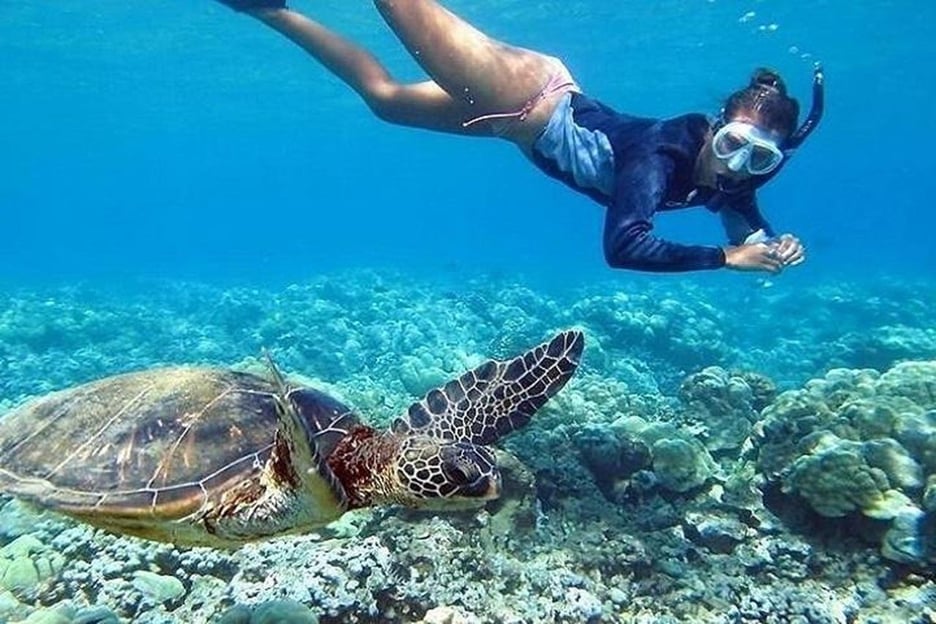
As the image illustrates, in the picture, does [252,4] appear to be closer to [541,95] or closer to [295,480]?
[541,95]

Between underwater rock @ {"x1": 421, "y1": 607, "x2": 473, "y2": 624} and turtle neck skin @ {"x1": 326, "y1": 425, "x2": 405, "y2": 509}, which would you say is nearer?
turtle neck skin @ {"x1": 326, "y1": 425, "x2": 405, "y2": 509}

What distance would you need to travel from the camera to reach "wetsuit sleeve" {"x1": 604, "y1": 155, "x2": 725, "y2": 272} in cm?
472

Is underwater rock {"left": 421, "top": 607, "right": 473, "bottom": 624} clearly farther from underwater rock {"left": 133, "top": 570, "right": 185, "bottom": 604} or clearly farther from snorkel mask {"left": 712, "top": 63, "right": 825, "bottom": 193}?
snorkel mask {"left": 712, "top": 63, "right": 825, "bottom": 193}

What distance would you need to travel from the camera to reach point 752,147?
4.97 metres

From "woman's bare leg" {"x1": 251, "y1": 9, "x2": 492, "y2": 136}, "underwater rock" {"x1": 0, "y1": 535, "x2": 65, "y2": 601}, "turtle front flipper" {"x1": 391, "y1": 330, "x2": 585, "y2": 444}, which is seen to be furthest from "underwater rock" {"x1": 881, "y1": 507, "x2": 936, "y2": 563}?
"underwater rock" {"x1": 0, "y1": 535, "x2": 65, "y2": 601}

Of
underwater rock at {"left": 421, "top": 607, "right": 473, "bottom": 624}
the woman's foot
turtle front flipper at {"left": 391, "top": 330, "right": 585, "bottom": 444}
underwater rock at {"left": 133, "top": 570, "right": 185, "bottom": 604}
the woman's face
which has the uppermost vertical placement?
the woman's foot

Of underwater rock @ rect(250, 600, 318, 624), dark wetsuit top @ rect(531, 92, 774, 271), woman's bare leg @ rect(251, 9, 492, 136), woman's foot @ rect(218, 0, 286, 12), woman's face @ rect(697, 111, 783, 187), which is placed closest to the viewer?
underwater rock @ rect(250, 600, 318, 624)

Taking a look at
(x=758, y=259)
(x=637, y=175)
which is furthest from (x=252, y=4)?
(x=758, y=259)

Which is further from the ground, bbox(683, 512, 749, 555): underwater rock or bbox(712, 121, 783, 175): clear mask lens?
bbox(712, 121, 783, 175): clear mask lens

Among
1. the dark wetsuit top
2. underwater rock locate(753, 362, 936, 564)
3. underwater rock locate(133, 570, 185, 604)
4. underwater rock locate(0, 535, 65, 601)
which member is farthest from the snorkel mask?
underwater rock locate(0, 535, 65, 601)

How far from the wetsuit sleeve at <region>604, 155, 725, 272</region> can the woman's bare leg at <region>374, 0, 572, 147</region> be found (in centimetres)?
172

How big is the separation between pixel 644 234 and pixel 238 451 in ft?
9.61

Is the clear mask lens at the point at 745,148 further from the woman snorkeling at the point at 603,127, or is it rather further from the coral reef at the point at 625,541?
the coral reef at the point at 625,541

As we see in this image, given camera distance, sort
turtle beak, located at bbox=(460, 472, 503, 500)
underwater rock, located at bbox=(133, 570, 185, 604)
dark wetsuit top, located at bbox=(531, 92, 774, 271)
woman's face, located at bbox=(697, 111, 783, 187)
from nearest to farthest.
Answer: turtle beak, located at bbox=(460, 472, 503, 500), underwater rock, located at bbox=(133, 570, 185, 604), dark wetsuit top, located at bbox=(531, 92, 774, 271), woman's face, located at bbox=(697, 111, 783, 187)
